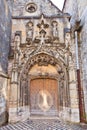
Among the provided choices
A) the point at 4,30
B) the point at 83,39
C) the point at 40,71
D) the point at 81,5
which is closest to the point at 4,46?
the point at 4,30

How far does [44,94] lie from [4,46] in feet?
8.40

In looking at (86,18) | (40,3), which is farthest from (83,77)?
(40,3)

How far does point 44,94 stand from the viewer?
20.8ft

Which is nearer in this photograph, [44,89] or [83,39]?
[83,39]

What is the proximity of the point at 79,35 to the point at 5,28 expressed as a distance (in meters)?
3.06

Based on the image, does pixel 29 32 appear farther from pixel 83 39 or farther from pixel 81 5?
pixel 81 5

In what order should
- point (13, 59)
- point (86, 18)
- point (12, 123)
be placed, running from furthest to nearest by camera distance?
point (13, 59), point (86, 18), point (12, 123)

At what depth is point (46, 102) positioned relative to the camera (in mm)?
6312

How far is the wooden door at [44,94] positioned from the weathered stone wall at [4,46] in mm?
1311

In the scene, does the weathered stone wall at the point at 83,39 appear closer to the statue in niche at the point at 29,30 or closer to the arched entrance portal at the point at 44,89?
the arched entrance portal at the point at 44,89

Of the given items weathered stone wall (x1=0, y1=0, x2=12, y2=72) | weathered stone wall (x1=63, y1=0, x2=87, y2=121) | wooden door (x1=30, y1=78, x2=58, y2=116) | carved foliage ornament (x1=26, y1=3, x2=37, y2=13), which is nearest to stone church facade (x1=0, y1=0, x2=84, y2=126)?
wooden door (x1=30, y1=78, x2=58, y2=116)

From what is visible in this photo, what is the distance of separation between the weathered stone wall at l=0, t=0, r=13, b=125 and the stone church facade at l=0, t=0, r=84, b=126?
4cm

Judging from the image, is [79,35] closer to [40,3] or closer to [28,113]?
[40,3]

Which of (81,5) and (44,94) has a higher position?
(81,5)
